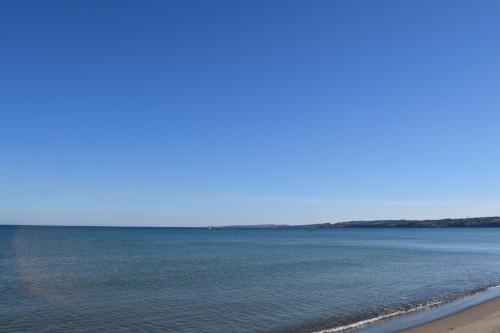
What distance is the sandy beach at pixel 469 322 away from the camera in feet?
61.2

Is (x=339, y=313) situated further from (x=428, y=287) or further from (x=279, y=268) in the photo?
(x=279, y=268)

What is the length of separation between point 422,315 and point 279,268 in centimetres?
2140

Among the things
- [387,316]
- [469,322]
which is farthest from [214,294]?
[469,322]

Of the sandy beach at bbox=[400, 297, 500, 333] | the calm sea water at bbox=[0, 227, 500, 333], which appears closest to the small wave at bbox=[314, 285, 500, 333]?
the calm sea water at bbox=[0, 227, 500, 333]

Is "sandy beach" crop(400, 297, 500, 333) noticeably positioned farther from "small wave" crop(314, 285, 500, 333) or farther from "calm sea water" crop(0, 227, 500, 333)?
"calm sea water" crop(0, 227, 500, 333)

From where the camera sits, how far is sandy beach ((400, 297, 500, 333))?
18656 millimetres

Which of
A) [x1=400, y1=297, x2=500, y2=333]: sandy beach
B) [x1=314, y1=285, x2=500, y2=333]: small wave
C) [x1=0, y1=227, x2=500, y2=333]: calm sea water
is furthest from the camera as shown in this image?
[x1=0, y1=227, x2=500, y2=333]: calm sea water

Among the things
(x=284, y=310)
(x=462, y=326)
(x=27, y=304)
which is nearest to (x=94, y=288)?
(x=27, y=304)

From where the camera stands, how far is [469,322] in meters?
20.5

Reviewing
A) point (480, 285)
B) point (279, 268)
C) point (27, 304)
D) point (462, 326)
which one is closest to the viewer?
point (462, 326)

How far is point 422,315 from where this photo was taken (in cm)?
2298

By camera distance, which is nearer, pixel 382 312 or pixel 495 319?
pixel 495 319

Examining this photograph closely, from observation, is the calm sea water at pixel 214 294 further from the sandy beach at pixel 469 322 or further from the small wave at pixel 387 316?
the sandy beach at pixel 469 322

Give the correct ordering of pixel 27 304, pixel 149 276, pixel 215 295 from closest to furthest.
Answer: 1. pixel 27 304
2. pixel 215 295
3. pixel 149 276
